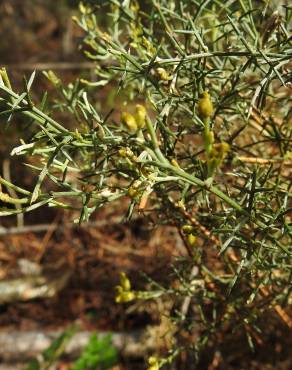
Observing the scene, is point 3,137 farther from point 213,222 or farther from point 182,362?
point 213,222

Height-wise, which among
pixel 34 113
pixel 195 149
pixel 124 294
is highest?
pixel 34 113

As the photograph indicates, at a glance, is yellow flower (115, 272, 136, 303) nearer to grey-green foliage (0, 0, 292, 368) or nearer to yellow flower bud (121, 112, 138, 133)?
grey-green foliage (0, 0, 292, 368)

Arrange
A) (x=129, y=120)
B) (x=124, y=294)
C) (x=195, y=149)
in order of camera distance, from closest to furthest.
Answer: (x=129, y=120) → (x=124, y=294) → (x=195, y=149)

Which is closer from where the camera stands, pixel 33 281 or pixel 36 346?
pixel 36 346

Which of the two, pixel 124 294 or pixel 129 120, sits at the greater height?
pixel 129 120

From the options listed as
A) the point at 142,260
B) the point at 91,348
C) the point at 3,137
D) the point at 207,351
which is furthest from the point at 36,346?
the point at 3,137

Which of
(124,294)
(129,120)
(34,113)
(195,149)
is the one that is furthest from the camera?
(195,149)

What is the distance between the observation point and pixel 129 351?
2.20 m

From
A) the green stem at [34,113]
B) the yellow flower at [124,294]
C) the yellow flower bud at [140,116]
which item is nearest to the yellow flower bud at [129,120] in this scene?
the yellow flower bud at [140,116]

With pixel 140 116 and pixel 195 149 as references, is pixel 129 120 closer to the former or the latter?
pixel 140 116

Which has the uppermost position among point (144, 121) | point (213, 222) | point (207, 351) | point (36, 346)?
point (144, 121)

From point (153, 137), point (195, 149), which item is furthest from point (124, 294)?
point (153, 137)

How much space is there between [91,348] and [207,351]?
0.52 meters

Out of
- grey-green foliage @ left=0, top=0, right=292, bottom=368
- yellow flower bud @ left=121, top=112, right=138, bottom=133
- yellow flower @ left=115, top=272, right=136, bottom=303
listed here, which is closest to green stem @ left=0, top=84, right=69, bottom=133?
grey-green foliage @ left=0, top=0, right=292, bottom=368
